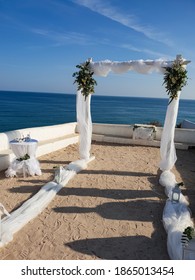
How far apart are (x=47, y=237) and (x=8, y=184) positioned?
2878 mm

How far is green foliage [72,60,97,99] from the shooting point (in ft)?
29.1

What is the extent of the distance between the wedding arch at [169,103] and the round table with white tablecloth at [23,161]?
183cm

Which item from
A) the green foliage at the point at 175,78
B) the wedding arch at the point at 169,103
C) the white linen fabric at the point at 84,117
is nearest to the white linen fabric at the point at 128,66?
the wedding arch at the point at 169,103

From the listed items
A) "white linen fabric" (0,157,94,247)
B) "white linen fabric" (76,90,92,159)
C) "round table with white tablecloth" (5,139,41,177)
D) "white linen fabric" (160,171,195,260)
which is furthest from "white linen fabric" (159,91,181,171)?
"round table with white tablecloth" (5,139,41,177)

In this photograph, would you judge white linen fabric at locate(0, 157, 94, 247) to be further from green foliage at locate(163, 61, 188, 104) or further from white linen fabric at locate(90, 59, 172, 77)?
green foliage at locate(163, 61, 188, 104)

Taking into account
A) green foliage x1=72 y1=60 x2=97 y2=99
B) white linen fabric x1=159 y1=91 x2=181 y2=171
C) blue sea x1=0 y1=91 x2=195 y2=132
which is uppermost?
green foliage x1=72 y1=60 x2=97 y2=99

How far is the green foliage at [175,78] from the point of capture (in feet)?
25.2

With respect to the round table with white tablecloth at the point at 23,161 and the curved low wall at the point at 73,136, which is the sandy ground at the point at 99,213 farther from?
the curved low wall at the point at 73,136

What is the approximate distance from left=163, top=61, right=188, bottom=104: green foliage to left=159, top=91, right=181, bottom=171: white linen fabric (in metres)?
0.21

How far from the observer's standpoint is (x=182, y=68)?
7719 mm

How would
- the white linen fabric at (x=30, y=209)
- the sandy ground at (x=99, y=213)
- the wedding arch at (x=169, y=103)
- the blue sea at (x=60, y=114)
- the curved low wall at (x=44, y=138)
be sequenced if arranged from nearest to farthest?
the sandy ground at (x=99, y=213)
the white linen fabric at (x=30, y=209)
the wedding arch at (x=169, y=103)
the curved low wall at (x=44, y=138)
the blue sea at (x=60, y=114)

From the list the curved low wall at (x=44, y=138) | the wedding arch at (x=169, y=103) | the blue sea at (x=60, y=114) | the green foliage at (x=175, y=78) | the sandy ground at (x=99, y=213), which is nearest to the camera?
the sandy ground at (x=99, y=213)
